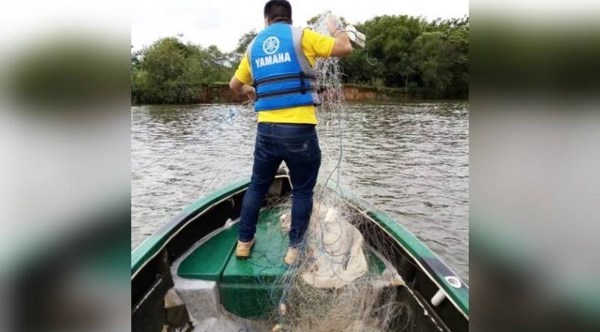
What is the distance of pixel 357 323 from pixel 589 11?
8.14ft

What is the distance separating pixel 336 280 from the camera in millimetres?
3078

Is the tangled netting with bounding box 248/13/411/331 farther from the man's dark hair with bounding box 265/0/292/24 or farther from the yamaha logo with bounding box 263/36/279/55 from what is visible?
the yamaha logo with bounding box 263/36/279/55

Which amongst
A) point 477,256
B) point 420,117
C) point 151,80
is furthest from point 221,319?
point 151,80

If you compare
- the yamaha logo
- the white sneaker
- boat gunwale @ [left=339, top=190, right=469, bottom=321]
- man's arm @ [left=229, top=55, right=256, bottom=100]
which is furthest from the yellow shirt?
boat gunwale @ [left=339, top=190, right=469, bottom=321]

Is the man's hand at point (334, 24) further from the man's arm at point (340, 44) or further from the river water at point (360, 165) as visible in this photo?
the river water at point (360, 165)

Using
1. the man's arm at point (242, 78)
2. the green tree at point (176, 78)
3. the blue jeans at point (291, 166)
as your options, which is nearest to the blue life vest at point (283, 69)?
the blue jeans at point (291, 166)

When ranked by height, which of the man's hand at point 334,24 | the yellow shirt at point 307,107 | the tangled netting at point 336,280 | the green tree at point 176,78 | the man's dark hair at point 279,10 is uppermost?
the green tree at point 176,78

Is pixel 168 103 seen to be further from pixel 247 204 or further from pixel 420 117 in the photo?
pixel 247 204

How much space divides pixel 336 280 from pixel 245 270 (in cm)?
67

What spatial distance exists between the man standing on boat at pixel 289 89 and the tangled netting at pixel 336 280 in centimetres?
47

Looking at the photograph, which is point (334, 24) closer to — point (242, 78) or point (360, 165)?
point (242, 78)

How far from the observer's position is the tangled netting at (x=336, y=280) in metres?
2.88

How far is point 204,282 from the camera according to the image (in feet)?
10.1

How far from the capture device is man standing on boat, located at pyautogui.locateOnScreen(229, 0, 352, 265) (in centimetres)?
286
